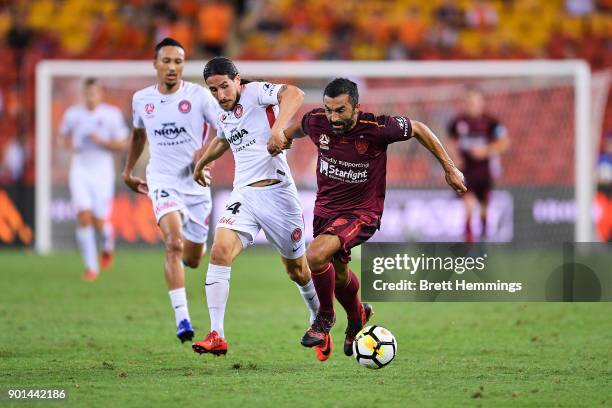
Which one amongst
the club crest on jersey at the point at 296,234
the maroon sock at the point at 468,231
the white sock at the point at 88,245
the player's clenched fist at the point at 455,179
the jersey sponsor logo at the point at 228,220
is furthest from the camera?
the maroon sock at the point at 468,231

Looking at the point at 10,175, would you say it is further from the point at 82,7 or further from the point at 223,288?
the point at 223,288

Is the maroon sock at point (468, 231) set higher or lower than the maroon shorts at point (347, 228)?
higher

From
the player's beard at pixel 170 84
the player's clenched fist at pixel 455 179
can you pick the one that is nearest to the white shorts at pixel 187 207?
the player's beard at pixel 170 84

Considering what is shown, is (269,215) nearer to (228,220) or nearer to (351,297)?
(228,220)

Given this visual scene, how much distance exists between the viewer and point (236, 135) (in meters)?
7.76

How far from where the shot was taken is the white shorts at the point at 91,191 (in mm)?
13977

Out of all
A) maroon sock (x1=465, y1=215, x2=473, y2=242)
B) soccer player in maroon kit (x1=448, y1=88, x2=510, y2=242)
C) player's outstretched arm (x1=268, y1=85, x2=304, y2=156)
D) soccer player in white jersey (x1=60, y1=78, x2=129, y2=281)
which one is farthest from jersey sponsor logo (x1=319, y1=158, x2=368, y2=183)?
soccer player in maroon kit (x1=448, y1=88, x2=510, y2=242)

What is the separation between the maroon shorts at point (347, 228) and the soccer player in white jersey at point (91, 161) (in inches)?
270

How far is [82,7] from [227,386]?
15.9 m

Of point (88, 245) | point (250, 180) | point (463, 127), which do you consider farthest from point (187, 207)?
point (463, 127)

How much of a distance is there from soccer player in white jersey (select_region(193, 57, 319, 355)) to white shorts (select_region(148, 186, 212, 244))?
98cm

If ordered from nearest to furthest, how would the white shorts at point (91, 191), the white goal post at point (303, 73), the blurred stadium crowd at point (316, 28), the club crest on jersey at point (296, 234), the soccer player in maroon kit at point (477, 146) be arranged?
the club crest on jersey at point (296, 234) < the white shorts at point (91, 191) < the soccer player in maroon kit at point (477, 146) < the white goal post at point (303, 73) < the blurred stadium crowd at point (316, 28)

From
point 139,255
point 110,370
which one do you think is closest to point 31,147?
point 139,255
